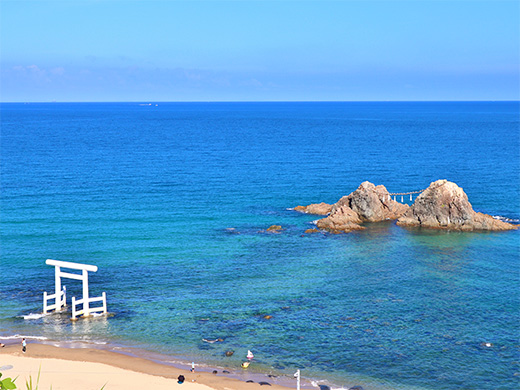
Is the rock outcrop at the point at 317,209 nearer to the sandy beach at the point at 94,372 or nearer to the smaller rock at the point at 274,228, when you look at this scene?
the smaller rock at the point at 274,228

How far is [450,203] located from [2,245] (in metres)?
54.3

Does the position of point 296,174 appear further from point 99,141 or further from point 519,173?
point 99,141

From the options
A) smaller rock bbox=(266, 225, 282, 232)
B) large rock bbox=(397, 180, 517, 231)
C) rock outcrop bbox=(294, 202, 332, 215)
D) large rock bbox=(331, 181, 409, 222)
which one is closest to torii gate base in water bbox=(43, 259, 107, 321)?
smaller rock bbox=(266, 225, 282, 232)

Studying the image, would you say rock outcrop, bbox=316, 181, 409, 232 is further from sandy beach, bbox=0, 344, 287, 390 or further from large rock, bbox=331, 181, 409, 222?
sandy beach, bbox=0, 344, 287, 390

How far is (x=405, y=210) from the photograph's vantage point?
81125mm

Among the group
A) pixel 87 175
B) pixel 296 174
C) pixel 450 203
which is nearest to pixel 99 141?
pixel 87 175

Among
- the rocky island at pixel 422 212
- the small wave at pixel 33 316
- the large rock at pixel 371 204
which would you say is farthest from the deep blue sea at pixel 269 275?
the large rock at pixel 371 204

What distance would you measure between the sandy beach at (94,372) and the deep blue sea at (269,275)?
221 centimetres

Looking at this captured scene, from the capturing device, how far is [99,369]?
1483 inches

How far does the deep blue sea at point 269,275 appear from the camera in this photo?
1599 inches

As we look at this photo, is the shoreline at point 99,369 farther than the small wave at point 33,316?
No

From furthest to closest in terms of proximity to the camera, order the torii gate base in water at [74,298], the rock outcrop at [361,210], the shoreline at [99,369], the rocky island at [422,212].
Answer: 1. the rock outcrop at [361,210]
2. the rocky island at [422,212]
3. the torii gate base in water at [74,298]
4. the shoreline at [99,369]

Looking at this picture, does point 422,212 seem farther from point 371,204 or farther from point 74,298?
point 74,298

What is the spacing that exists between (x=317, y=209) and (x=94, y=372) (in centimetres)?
4961
